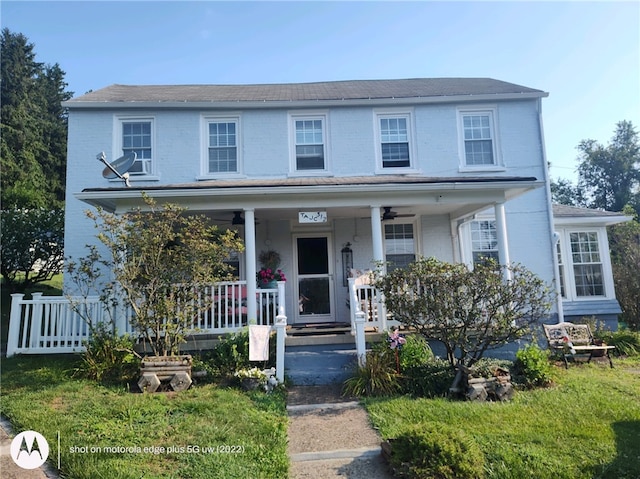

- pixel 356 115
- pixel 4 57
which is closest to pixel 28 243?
pixel 356 115

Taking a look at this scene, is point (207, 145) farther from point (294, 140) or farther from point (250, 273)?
point (250, 273)

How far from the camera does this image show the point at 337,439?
455cm

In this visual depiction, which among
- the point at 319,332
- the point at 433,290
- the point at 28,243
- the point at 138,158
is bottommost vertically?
the point at 319,332

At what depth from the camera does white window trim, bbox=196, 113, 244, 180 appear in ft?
32.8

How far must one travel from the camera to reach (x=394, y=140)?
34.2 feet

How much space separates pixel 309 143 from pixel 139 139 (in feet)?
14.6

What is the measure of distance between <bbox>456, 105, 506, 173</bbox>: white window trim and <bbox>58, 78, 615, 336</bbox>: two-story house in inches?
1.1

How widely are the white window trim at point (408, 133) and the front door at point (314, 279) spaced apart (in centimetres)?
239

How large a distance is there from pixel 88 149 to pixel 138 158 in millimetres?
1240

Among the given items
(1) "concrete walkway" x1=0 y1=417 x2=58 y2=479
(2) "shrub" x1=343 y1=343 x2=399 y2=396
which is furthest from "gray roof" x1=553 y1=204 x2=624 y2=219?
(1) "concrete walkway" x1=0 y1=417 x2=58 y2=479

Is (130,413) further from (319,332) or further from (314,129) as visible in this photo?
(314,129)

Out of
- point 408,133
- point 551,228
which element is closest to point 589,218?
point 551,228

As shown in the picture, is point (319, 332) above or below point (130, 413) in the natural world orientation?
above

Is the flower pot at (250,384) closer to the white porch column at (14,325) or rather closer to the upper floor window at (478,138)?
the white porch column at (14,325)
